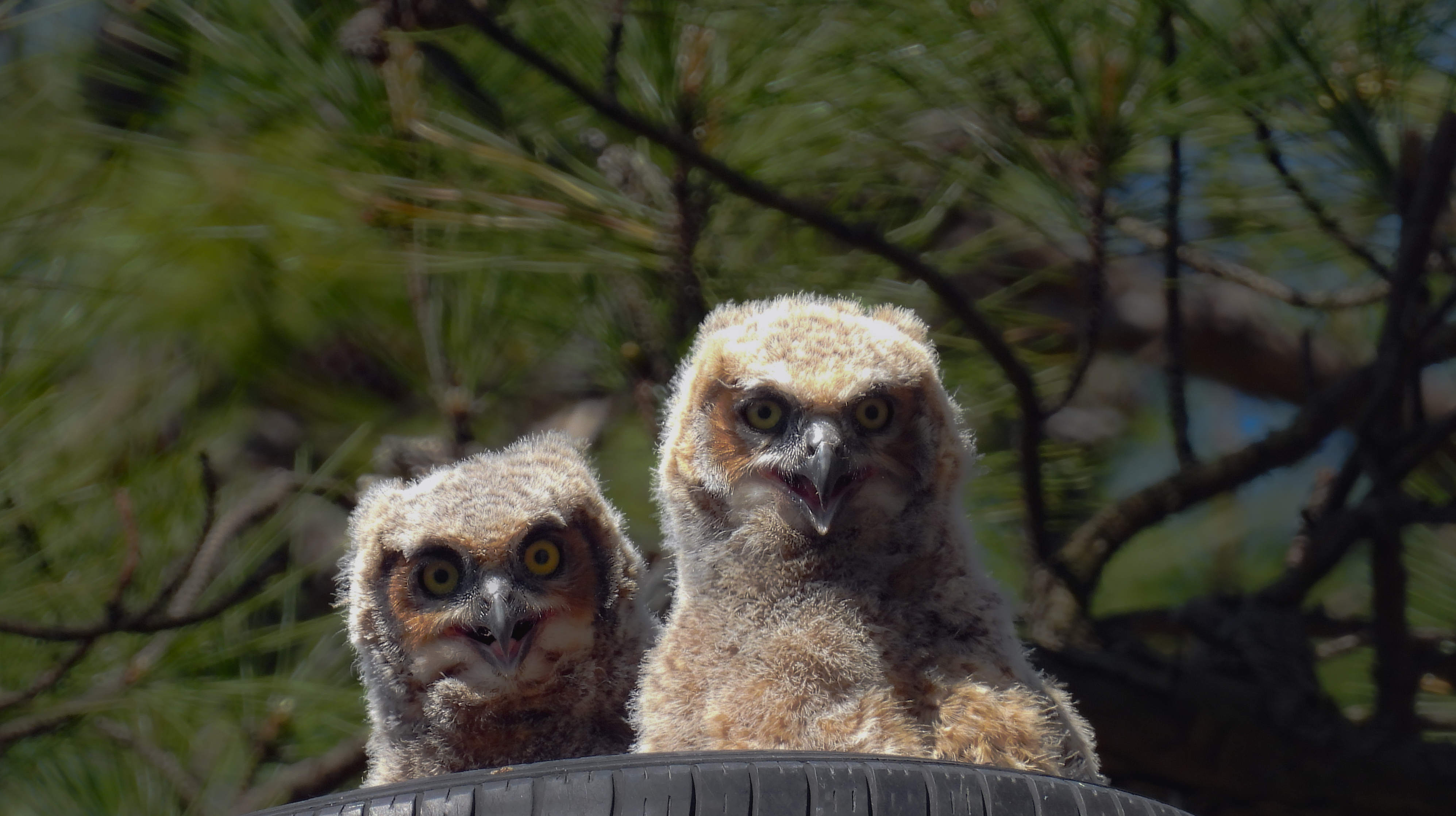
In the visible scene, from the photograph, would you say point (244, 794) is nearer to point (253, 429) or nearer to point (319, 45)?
point (319, 45)

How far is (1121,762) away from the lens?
255 cm

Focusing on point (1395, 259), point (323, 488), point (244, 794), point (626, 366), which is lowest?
point (244, 794)

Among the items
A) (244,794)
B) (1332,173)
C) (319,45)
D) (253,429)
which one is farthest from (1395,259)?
(253,429)

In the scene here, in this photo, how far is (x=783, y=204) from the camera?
2078mm

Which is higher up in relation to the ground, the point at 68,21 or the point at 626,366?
the point at 68,21

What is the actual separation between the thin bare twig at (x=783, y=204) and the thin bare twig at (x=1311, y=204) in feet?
2.56

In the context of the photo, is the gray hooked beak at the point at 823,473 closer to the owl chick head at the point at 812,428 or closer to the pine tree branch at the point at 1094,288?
the owl chick head at the point at 812,428

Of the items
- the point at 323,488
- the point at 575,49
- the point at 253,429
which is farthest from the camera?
the point at 253,429

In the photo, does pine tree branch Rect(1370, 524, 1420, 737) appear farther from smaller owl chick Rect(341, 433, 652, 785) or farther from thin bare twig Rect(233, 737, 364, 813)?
thin bare twig Rect(233, 737, 364, 813)

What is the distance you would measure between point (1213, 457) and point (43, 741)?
9.42 ft

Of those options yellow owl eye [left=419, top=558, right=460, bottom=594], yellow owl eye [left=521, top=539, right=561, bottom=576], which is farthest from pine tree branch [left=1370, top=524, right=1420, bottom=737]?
yellow owl eye [left=419, top=558, right=460, bottom=594]

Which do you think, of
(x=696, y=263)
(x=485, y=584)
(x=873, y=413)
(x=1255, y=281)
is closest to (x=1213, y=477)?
(x=1255, y=281)

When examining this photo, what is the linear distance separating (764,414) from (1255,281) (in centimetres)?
198

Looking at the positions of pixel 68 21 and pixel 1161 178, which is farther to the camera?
pixel 68 21
